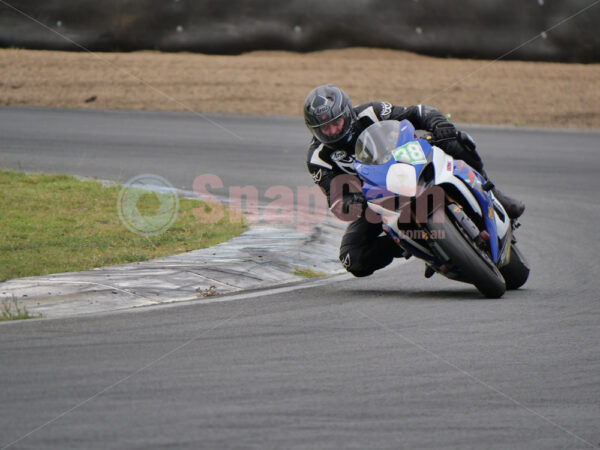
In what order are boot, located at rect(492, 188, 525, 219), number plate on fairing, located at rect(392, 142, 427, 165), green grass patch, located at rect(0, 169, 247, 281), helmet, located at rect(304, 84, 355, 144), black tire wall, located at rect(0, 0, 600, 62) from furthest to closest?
black tire wall, located at rect(0, 0, 600, 62)
green grass patch, located at rect(0, 169, 247, 281)
boot, located at rect(492, 188, 525, 219)
helmet, located at rect(304, 84, 355, 144)
number plate on fairing, located at rect(392, 142, 427, 165)

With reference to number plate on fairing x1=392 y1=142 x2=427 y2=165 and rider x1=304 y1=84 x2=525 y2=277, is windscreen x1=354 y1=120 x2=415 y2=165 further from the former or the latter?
rider x1=304 y1=84 x2=525 y2=277

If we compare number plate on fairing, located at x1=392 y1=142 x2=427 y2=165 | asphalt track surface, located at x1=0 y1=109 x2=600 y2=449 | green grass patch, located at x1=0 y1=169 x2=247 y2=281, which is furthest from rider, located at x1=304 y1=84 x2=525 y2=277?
green grass patch, located at x1=0 y1=169 x2=247 y2=281

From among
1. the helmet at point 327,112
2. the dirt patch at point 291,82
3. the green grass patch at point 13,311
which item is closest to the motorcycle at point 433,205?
the helmet at point 327,112

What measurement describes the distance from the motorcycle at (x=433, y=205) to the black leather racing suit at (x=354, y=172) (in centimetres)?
44

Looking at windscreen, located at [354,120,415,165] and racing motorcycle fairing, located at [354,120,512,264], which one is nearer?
racing motorcycle fairing, located at [354,120,512,264]

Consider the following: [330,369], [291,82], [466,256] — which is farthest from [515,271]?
[291,82]

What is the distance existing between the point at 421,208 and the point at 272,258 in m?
2.06

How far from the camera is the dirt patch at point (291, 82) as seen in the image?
19.4m

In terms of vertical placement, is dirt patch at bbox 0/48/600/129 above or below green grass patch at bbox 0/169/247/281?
above

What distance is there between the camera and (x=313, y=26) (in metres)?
21.2

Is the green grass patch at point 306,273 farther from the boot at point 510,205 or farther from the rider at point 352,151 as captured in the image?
the boot at point 510,205

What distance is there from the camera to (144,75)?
20.8 metres

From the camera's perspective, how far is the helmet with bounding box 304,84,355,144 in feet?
22.3

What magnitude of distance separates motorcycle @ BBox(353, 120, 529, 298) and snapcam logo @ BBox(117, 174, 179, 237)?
3.30 m
